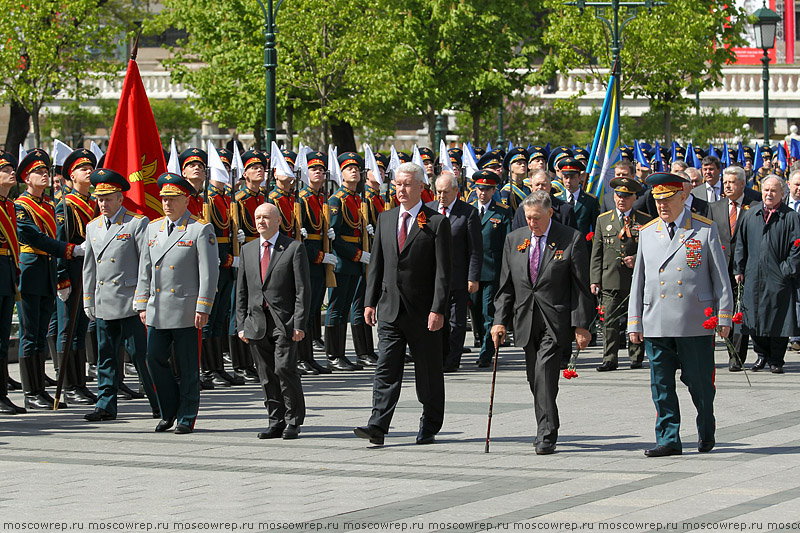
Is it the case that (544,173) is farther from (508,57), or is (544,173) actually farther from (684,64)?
(508,57)

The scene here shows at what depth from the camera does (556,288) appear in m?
10.4

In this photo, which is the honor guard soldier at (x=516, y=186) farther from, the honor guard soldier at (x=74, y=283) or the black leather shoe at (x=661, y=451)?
the black leather shoe at (x=661, y=451)

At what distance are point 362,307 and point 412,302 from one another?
17.9 ft

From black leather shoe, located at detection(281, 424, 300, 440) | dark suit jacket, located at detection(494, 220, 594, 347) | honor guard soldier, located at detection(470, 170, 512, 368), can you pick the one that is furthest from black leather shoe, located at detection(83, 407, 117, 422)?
honor guard soldier, located at detection(470, 170, 512, 368)

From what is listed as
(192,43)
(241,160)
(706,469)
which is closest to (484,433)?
(706,469)

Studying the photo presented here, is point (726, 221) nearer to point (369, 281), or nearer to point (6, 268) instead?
point (369, 281)

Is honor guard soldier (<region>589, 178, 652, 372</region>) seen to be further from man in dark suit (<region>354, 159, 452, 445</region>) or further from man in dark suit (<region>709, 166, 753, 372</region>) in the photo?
man in dark suit (<region>354, 159, 452, 445</region>)

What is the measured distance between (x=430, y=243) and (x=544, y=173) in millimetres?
4355

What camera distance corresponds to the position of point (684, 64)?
116 feet

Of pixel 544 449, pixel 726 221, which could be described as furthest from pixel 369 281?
pixel 726 221

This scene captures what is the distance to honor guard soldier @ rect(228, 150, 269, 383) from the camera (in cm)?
1460

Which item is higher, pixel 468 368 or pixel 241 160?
pixel 241 160

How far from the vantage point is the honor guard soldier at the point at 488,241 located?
16.1 meters

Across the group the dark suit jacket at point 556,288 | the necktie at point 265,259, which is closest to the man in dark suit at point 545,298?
the dark suit jacket at point 556,288
